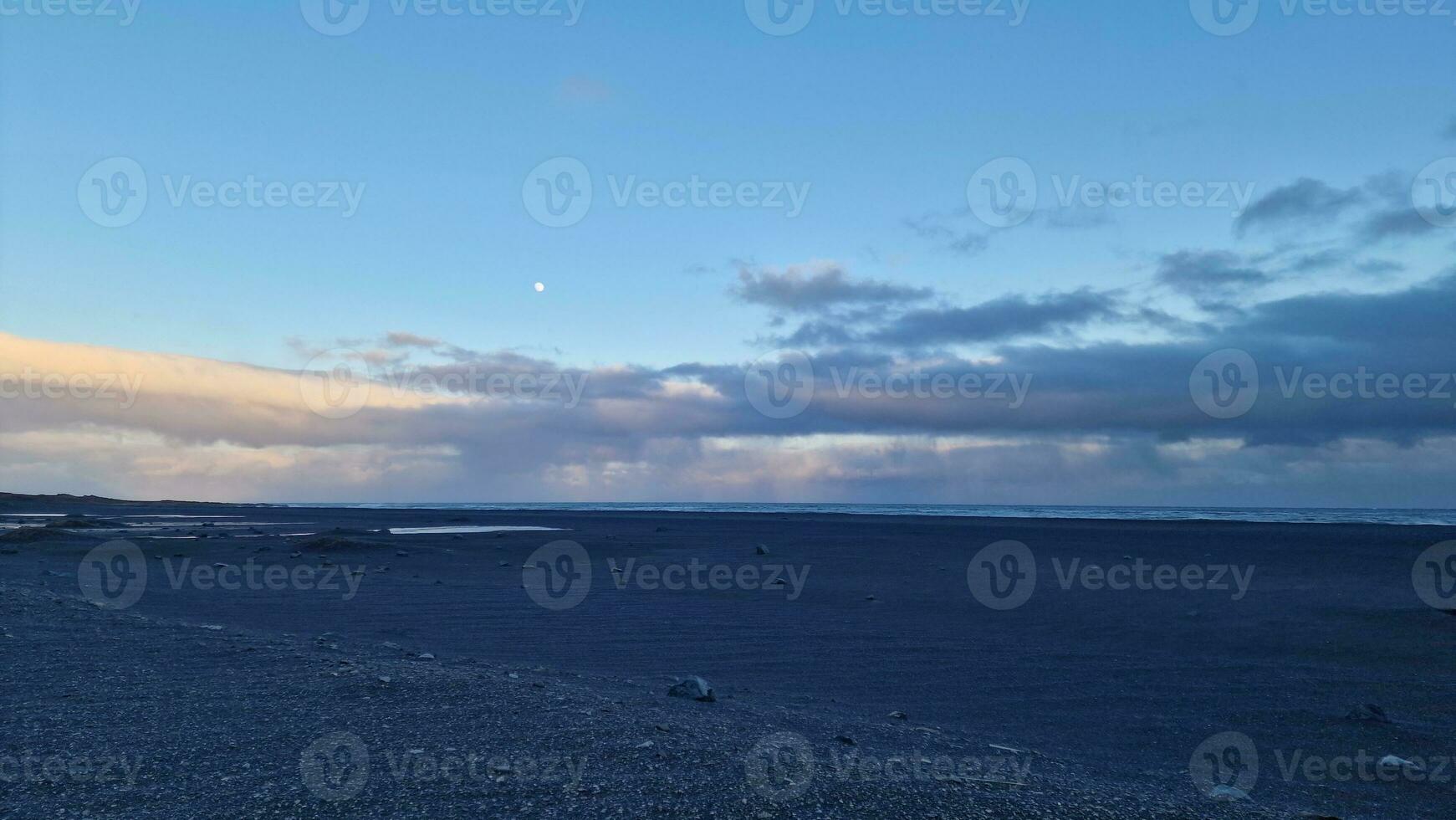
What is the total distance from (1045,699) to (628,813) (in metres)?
5.64

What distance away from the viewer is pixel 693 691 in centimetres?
748

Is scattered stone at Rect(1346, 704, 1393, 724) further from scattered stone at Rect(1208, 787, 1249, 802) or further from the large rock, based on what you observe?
the large rock

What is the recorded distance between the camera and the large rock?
7.43m

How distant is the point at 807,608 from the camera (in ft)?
46.9

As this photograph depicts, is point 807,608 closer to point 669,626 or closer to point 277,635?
point 669,626

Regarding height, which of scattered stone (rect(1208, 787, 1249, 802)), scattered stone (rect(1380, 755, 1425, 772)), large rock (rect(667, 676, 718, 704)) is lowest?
Result: scattered stone (rect(1380, 755, 1425, 772))

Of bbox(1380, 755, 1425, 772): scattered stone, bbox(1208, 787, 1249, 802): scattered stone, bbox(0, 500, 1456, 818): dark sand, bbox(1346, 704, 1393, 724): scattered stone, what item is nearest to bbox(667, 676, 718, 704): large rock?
bbox(0, 500, 1456, 818): dark sand

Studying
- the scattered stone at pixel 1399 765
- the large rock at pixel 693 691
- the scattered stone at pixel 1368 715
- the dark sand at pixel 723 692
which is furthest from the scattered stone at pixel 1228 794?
the large rock at pixel 693 691

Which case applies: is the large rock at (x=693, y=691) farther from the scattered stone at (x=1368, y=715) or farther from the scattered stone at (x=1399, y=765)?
the scattered stone at (x=1368, y=715)

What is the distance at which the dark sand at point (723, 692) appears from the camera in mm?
4695

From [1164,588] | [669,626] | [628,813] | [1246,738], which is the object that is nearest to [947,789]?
[628,813]

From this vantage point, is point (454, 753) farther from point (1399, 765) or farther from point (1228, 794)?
point (1399, 765)

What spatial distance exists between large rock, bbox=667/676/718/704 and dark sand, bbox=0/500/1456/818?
0.36m

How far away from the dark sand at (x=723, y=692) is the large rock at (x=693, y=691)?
361 mm
